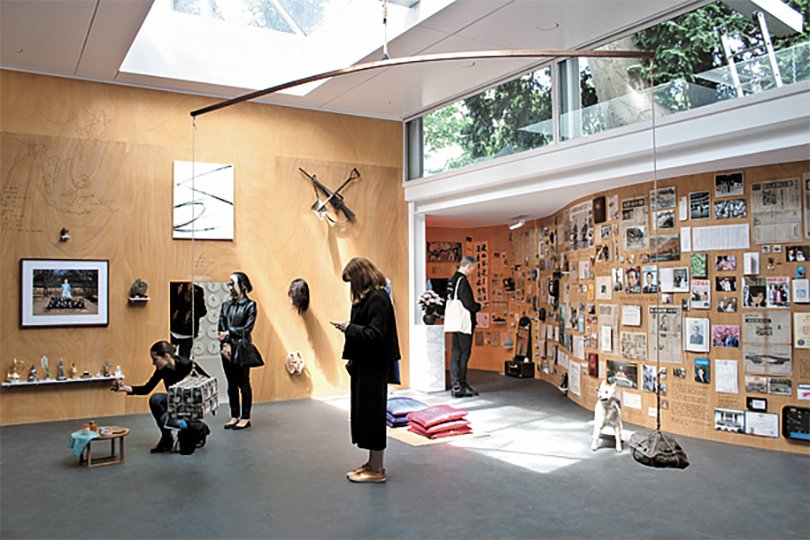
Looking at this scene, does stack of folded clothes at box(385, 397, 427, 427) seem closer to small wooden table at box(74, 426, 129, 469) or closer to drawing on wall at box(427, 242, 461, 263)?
small wooden table at box(74, 426, 129, 469)

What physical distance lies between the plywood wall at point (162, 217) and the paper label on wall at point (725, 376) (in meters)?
4.41

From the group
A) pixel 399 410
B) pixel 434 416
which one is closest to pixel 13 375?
pixel 399 410

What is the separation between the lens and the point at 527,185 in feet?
23.3

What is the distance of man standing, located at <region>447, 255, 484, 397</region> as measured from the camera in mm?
7996

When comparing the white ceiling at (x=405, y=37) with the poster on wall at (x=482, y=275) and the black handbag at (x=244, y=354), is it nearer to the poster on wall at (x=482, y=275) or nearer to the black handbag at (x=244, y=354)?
the black handbag at (x=244, y=354)

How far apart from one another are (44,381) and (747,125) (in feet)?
24.0

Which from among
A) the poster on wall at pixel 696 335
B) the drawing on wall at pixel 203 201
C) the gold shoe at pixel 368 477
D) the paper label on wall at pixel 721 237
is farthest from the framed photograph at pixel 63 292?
the paper label on wall at pixel 721 237

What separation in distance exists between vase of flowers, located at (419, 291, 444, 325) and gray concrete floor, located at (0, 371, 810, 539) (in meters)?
2.51

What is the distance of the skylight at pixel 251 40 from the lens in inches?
272

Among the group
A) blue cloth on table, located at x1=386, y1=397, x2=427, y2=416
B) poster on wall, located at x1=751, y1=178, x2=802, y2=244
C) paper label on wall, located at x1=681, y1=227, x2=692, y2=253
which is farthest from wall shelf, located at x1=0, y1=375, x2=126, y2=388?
poster on wall, located at x1=751, y1=178, x2=802, y2=244

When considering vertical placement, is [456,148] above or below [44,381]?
above

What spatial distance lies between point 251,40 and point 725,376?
656 cm

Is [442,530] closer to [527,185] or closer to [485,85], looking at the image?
[527,185]

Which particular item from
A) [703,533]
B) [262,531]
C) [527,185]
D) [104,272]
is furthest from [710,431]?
[104,272]
